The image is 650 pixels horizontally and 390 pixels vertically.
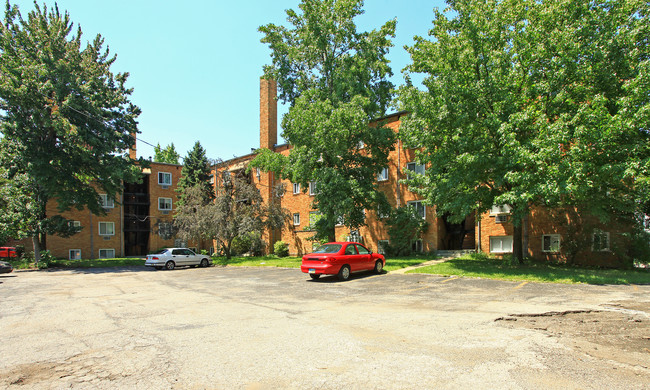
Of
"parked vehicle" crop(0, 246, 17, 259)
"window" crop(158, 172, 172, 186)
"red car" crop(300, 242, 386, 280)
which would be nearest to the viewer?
"red car" crop(300, 242, 386, 280)

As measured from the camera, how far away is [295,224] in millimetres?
33375

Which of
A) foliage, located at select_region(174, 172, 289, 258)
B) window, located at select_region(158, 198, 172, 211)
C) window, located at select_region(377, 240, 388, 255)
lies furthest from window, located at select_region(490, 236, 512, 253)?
window, located at select_region(158, 198, 172, 211)

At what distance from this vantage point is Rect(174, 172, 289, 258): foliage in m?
26.9

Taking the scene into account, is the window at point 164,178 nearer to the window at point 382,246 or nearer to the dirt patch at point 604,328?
the window at point 382,246

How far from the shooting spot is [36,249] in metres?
26.2

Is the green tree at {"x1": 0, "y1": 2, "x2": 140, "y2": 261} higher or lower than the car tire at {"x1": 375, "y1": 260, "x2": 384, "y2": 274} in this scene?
higher

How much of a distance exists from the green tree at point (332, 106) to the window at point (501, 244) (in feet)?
23.3

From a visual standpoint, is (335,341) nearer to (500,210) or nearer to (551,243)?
(500,210)

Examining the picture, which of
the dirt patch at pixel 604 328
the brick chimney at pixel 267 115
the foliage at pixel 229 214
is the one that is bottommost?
the dirt patch at pixel 604 328

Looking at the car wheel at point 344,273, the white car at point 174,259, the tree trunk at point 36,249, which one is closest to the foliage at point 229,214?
the white car at point 174,259

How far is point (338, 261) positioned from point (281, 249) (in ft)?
59.1

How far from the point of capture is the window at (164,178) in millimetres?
44750

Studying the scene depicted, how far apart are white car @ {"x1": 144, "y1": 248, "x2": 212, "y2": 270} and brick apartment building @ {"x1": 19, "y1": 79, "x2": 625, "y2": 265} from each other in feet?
18.4

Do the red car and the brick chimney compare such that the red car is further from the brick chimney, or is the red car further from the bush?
the brick chimney
